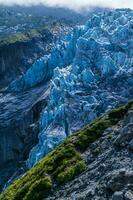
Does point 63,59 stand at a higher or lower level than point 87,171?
lower

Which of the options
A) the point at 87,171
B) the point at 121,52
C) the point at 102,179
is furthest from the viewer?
the point at 121,52

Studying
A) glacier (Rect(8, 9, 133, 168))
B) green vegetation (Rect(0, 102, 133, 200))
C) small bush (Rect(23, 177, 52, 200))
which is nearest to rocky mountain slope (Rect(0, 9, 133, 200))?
glacier (Rect(8, 9, 133, 168))

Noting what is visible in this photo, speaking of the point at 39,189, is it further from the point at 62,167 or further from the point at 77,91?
the point at 77,91

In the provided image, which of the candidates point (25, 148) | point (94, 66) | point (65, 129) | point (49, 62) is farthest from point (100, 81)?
point (49, 62)

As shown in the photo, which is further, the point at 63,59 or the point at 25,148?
the point at 63,59

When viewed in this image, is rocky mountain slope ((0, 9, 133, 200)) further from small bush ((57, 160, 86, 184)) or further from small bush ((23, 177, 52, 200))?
small bush ((57, 160, 86, 184))

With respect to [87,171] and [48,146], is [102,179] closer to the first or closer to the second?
[87,171]

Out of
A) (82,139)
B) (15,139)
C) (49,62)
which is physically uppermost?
(82,139)

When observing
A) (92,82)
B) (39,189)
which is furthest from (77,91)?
(39,189)
